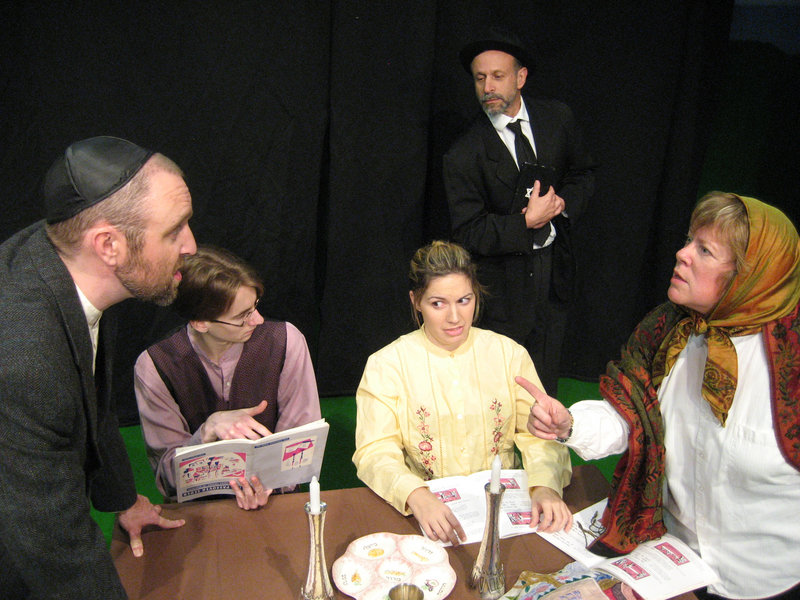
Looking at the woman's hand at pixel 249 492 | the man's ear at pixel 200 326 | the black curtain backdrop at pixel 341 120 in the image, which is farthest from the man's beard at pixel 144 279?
the black curtain backdrop at pixel 341 120

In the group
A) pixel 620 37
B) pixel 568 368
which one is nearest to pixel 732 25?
pixel 620 37

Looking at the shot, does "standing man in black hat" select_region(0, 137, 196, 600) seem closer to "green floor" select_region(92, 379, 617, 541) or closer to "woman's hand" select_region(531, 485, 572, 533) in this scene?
"woman's hand" select_region(531, 485, 572, 533)

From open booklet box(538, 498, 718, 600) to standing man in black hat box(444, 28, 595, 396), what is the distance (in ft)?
4.55

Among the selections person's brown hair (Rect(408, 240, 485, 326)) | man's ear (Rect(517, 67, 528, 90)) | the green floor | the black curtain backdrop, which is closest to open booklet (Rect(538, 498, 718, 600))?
person's brown hair (Rect(408, 240, 485, 326))

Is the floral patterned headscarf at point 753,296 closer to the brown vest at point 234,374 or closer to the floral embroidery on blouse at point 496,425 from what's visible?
the floral embroidery on blouse at point 496,425

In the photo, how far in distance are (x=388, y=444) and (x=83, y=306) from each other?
3.06 feet

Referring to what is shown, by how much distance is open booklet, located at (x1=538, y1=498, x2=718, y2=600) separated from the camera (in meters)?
1.54

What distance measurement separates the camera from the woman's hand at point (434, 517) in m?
1.64

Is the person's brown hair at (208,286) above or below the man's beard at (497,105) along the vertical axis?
below

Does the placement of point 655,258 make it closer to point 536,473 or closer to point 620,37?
point 620,37

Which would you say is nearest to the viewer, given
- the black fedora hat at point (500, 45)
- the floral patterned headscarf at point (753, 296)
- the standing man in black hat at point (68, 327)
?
the standing man in black hat at point (68, 327)

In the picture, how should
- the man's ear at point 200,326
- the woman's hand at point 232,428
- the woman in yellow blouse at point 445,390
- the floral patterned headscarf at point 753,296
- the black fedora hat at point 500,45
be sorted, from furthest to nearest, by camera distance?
the black fedora hat at point 500,45
the man's ear at point 200,326
the woman in yellow blouse at point 445,390
the woman's hand at point 232,428
the floral patterned headscarf at point 753,296

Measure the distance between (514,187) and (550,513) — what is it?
1.54m

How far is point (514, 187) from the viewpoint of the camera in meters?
2.91
